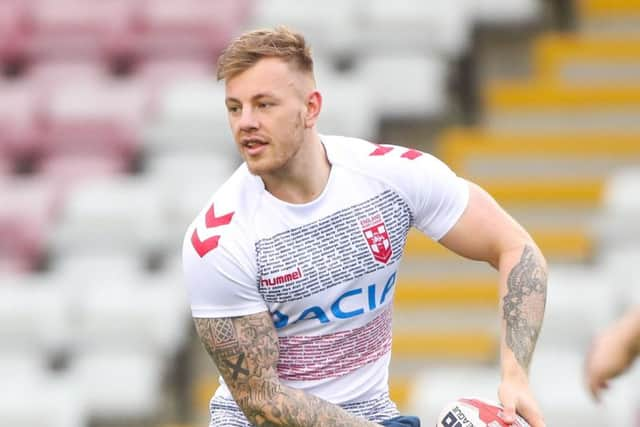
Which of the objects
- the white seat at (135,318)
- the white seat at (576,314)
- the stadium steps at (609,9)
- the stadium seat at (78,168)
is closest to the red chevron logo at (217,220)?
the white seat at (576,314)

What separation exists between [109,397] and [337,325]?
122 inches

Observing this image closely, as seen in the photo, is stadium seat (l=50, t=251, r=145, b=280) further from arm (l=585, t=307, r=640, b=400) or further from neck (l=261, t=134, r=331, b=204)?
arm (l=585, t=307, r=640, b=400)

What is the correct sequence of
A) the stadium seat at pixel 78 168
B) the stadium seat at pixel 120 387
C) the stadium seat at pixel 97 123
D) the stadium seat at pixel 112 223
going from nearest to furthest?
the stadium seat at pixel 120 387
the stadium seat at pixel 112 223
the stadium seat at pixel 78 168
the stadium seat at pixel 97 123

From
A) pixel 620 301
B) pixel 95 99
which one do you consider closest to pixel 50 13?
pixel 95 99

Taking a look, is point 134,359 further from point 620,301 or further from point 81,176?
point 620,301

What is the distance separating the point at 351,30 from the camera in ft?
27.6

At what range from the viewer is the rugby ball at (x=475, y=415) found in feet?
13.4

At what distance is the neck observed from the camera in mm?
4293

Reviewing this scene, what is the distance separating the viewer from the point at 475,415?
4.12 metres

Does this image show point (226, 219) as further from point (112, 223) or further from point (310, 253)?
point (112, 223)

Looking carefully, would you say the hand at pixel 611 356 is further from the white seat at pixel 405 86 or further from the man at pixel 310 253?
the white seat at pixel 405 86

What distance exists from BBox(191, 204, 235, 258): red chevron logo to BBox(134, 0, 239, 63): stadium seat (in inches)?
178

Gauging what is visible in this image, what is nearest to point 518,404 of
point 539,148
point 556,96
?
point 539,148

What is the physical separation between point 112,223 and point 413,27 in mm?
1609
